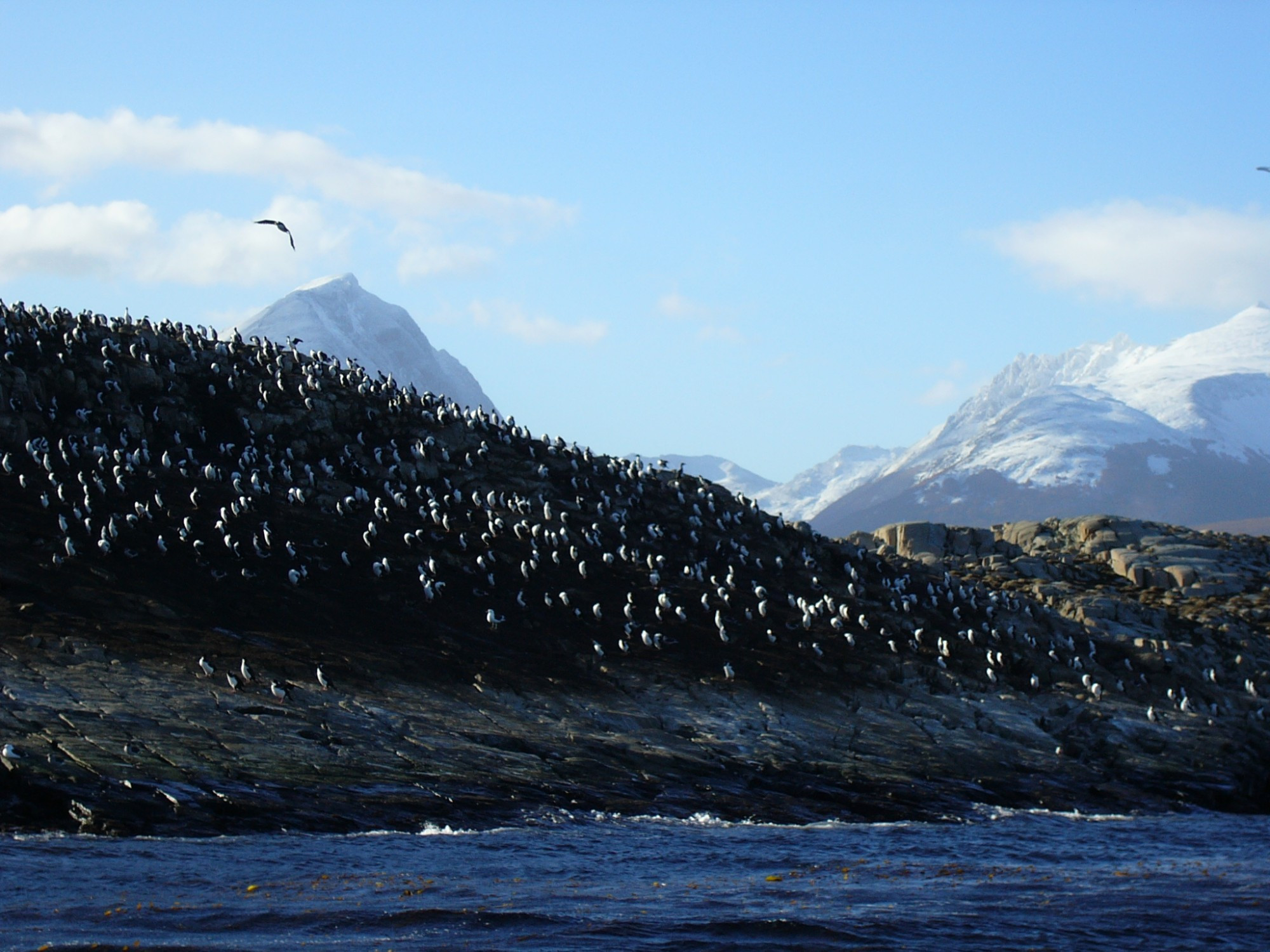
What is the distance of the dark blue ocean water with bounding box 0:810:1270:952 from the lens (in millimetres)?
30953

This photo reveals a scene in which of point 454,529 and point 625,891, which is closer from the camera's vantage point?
point 625,891

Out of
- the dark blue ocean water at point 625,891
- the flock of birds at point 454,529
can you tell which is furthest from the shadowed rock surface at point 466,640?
the dark blue ocean water at point 625,891

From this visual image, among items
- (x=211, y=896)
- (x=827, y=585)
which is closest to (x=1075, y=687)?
(x=827, y=585)

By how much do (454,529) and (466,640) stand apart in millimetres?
16007

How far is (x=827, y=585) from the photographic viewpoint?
284 feet

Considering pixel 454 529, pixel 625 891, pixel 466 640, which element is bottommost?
pixel 625 891

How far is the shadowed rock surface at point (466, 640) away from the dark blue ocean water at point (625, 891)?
3.79m

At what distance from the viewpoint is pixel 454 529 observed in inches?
3268

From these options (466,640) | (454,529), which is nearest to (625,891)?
(466,640)

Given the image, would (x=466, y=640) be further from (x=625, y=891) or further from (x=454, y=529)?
(x=625, y=891)

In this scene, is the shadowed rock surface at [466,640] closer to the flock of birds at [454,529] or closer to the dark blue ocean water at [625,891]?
the flock of birds at [454,529]

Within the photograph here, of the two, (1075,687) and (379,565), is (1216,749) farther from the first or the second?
(379,565)

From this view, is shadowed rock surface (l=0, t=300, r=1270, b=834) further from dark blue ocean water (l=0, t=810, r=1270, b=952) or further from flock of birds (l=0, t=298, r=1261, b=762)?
dark blue ocean water (l=0, t=810, r=1270, b=952)

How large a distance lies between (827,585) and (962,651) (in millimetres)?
11117
